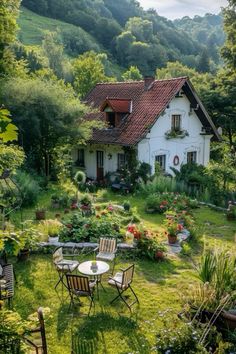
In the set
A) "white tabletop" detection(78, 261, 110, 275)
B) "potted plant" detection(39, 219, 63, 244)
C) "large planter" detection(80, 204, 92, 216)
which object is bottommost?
"white tabletop" detection(78, 261, 110, 275)

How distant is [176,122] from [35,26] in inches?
2592

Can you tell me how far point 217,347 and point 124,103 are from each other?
18.5 m

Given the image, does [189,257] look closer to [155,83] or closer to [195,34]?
[155,83]

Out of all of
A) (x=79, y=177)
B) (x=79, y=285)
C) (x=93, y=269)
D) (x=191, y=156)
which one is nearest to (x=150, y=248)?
(x=93, y=269)

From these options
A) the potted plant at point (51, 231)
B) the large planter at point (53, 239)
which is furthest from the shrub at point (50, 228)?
the large planter at point (53, 239)

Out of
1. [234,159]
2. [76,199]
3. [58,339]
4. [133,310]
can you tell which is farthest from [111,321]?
[234,159]

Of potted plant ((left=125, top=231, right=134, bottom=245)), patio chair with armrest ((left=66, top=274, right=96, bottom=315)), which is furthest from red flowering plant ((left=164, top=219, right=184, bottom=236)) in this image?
patio chair with armrest ((left=66, top=274, right=96, bottom=315))

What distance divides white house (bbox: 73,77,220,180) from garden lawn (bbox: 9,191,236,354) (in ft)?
34.9

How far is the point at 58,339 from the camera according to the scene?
7.00 metres

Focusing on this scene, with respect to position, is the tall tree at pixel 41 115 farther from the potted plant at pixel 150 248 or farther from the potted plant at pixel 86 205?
the potted plant at pixel 150 248

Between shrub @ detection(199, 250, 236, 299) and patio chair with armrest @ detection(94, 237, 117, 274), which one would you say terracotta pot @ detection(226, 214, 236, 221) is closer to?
patio chair with armrest @ detection(94, 237, 117, 274)

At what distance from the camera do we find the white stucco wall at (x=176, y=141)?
21.7 metres

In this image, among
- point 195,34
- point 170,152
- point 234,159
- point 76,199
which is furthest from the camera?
point 195,34

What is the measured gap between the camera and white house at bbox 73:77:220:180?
71.1 ft
